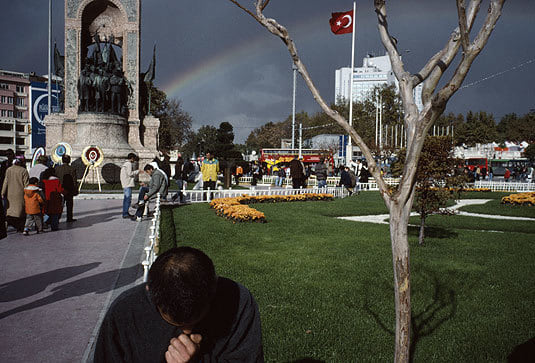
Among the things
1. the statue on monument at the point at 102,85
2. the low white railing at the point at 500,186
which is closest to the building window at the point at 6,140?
the statue on monument at the point at 102,85

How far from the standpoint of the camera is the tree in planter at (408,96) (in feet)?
8.19

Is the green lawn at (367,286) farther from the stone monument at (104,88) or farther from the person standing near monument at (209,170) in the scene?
the stone monument at (104,88)

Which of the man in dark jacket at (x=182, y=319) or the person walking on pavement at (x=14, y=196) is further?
the person walking on pavement at (x=14, y=196)

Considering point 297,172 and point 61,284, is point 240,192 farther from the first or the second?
point 61,284

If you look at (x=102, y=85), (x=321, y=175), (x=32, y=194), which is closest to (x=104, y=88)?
(x=102, y=85)

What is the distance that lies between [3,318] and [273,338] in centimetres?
292

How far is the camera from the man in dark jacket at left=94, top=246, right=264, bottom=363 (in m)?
1.70

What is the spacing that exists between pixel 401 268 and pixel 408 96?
41.5 inches

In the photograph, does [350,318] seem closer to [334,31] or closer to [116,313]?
[116,313]

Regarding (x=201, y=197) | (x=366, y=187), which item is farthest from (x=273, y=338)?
(x=366, y=187)

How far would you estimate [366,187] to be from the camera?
28859mm

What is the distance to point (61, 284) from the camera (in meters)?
6.10

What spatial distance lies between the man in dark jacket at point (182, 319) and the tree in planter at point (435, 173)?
7.69 meters

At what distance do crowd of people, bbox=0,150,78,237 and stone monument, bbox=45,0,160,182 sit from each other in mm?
11942
